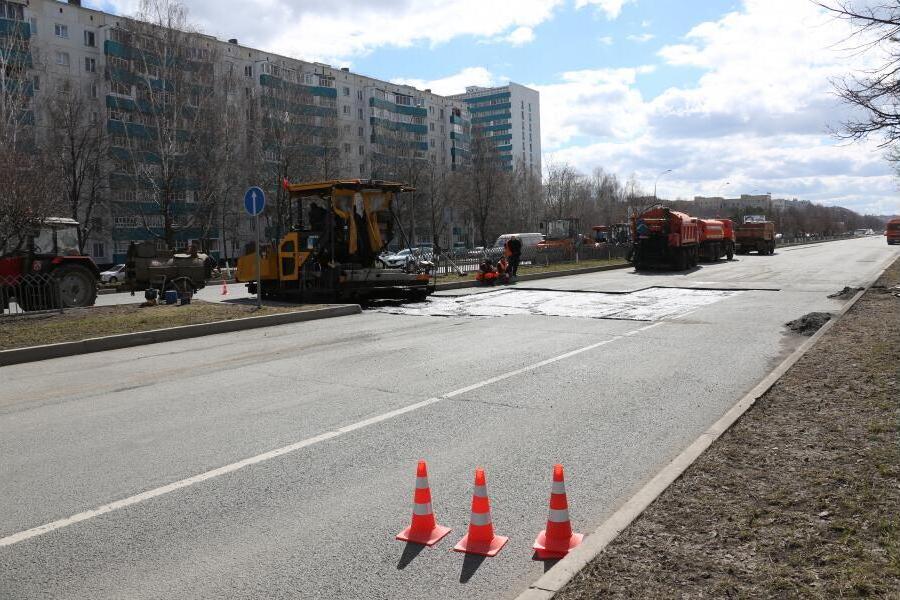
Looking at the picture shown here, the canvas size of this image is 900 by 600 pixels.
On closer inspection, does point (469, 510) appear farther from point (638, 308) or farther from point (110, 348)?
point (638, 308)

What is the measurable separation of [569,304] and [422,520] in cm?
1371

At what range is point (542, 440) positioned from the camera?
6.00 m

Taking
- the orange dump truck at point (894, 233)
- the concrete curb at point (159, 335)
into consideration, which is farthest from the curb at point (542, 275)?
the orange dump truck at point (894, 233)

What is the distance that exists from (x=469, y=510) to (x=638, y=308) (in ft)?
41.4

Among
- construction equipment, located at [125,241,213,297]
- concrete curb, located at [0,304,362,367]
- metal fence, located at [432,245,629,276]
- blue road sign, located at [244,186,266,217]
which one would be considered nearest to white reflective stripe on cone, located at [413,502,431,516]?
concrete curb, located at [0,304,362,367]

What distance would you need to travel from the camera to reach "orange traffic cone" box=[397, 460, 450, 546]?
4027mm

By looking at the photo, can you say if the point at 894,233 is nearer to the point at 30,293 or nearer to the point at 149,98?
the point at 149,98

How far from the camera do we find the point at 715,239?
4081 cm

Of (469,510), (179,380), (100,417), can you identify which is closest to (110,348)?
(179,380)

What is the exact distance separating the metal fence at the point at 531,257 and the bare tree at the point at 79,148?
27.4 meters

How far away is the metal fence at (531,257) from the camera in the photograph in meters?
30.0

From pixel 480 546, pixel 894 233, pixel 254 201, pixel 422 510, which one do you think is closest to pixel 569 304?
pixel 254 201

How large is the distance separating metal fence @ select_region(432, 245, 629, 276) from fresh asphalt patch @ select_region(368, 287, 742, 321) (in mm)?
7644

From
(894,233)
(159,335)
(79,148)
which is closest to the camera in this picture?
(159,335)
